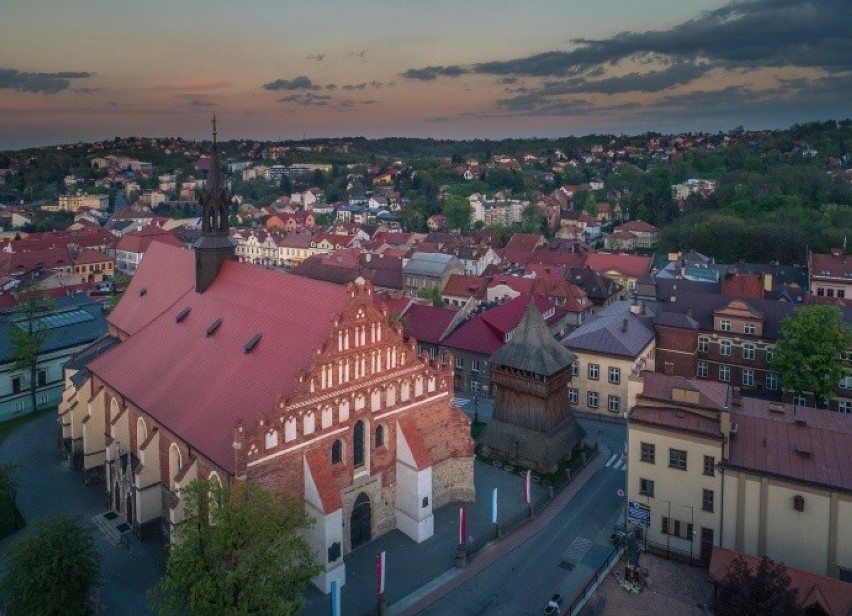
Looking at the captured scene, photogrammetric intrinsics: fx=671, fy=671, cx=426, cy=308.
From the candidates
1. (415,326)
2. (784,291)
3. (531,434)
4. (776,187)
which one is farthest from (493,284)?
(776,187)

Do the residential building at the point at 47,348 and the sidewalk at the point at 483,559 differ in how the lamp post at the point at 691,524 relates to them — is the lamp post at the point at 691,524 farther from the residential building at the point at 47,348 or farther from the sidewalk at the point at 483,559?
the residential building at the point at 47,348

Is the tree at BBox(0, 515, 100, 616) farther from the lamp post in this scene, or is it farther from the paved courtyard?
the lamp post

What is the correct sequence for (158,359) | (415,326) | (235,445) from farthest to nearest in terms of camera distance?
(415,326) → (158,359) → (235,445)

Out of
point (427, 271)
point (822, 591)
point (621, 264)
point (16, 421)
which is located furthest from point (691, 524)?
point (621, 264)

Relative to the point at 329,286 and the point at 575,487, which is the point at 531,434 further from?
the point at 329,286

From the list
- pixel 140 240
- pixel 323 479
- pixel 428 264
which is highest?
pixel 140 240

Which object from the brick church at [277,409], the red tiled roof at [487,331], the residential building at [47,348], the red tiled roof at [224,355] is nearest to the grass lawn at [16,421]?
the residential building at [47,348]

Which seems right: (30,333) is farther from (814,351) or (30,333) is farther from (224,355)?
(814,351)
